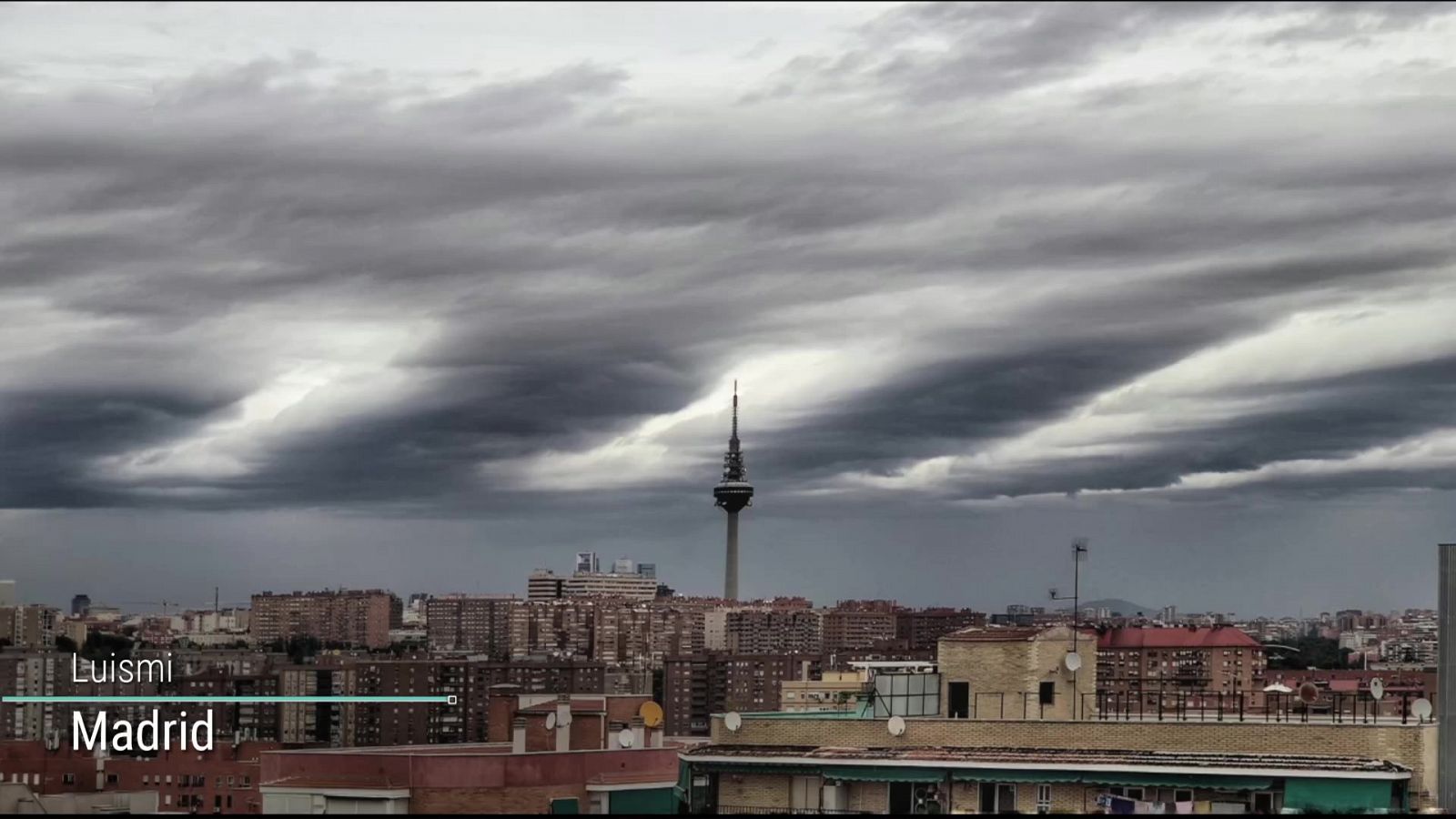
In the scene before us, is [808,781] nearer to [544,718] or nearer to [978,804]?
[978,804]

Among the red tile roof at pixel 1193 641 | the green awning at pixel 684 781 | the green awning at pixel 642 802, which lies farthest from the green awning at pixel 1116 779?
the red tile roof at pixel 1193 641

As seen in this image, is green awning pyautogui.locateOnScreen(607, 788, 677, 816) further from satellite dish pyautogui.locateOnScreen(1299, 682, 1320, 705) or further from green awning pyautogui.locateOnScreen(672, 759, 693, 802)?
satellite dish pyautogui.locateOnScreen(1299, 682, 1320, 705)

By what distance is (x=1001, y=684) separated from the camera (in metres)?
48.4

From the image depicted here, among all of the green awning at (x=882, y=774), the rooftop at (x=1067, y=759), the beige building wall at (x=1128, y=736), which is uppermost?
the beige building wall at (x=1128, y=736)

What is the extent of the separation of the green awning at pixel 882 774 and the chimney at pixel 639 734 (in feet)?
30.5

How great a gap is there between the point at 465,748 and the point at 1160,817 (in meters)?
20.8

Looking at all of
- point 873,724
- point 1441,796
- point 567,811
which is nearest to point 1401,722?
point 1441,796

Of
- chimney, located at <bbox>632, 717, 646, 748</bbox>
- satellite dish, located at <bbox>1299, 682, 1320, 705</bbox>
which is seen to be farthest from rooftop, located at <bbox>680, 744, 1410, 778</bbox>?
satellite dish, located at <bbox>1299, 682, 1320, 705</bbox>

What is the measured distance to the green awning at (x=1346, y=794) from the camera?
38188 mm

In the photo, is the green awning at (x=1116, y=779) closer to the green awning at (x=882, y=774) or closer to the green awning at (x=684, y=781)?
the green awning at (x=882, y=774)

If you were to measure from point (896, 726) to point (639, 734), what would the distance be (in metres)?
9.94

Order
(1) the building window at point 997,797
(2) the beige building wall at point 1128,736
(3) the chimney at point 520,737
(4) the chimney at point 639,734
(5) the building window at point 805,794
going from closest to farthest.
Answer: (2) the beige building wall at point 1128,736, (1) the building window at point 997,797, (5) the building window at point 805,794, (3) the chimney at point 520,737, (4) the chimney at point 639,734

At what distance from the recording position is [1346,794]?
38281 millimetres

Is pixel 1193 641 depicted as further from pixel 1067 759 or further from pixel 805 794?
pixel 1067 759
